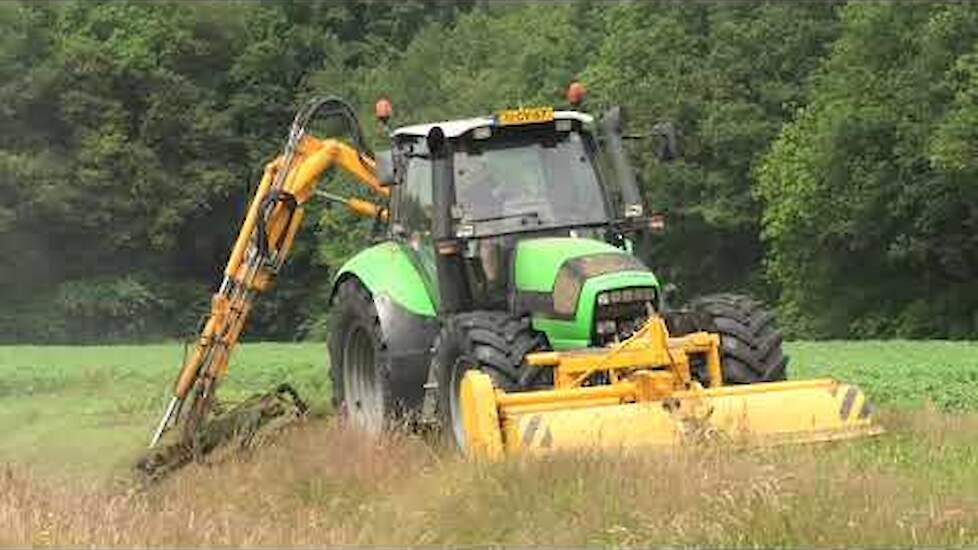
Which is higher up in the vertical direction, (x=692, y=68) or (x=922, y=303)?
(x=692, y=68)

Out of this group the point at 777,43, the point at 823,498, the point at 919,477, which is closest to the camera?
the point at 823,498

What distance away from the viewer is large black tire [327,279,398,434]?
1099cm

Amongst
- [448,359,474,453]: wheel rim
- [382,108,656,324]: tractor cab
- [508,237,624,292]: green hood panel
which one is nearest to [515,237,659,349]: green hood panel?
[508,237,624,292]: green hood panel

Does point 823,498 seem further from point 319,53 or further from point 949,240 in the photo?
point 319,53

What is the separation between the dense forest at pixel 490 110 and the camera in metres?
37.6

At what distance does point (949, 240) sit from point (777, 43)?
29.8ft

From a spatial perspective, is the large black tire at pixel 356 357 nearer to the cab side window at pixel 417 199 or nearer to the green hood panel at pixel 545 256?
the cab side window at pixel 417 199

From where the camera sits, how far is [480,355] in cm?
896

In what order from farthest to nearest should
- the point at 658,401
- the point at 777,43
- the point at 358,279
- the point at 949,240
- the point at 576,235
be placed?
the point at 777,43 → the point at 949,240 → the point at 358,279 → the point at 576,235 → the point at 658,401

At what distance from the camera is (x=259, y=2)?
58781mm

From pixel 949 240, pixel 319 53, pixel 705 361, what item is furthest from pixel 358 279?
pixel 319 53

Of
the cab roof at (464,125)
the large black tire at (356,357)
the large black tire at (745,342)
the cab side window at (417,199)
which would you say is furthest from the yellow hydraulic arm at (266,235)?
the large black tire at (745,342)

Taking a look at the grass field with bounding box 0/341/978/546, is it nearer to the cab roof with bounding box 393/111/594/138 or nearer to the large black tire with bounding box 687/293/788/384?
the large black tire with bounding box 687/293/788/384

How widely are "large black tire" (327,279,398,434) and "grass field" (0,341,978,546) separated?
49 cm
